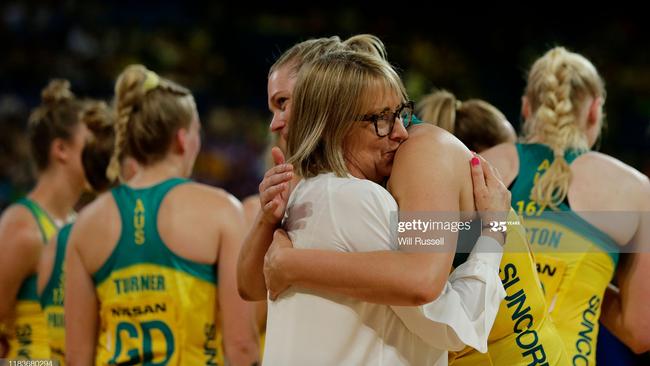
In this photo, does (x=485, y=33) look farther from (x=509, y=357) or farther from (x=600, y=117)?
(x=509, y=357)

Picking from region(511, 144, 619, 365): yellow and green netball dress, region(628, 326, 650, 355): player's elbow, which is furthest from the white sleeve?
region(628, 326, 650, 355): player's elbow

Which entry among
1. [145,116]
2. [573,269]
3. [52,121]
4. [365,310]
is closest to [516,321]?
[365,310]

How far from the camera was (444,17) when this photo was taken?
977 cm

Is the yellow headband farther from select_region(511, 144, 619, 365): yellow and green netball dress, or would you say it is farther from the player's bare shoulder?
the player's bare shoulder

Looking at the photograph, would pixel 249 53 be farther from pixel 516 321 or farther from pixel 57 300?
pixel 516 321

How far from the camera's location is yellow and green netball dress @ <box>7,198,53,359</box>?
365 cm

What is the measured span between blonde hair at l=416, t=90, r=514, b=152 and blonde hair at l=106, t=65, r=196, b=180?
3.09ft

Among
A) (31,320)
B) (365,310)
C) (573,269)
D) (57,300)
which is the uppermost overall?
(365,310)

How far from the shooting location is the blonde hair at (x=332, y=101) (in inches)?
75.8

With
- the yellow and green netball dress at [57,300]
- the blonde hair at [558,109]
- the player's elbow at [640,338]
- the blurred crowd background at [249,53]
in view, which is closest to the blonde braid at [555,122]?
the blonde hair at [558,109]

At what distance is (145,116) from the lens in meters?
3.08

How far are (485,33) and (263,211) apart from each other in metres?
7.98

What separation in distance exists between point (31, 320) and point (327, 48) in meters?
2.14

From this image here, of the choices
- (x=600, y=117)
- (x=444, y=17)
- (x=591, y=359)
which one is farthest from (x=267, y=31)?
(x=591, y=359)
